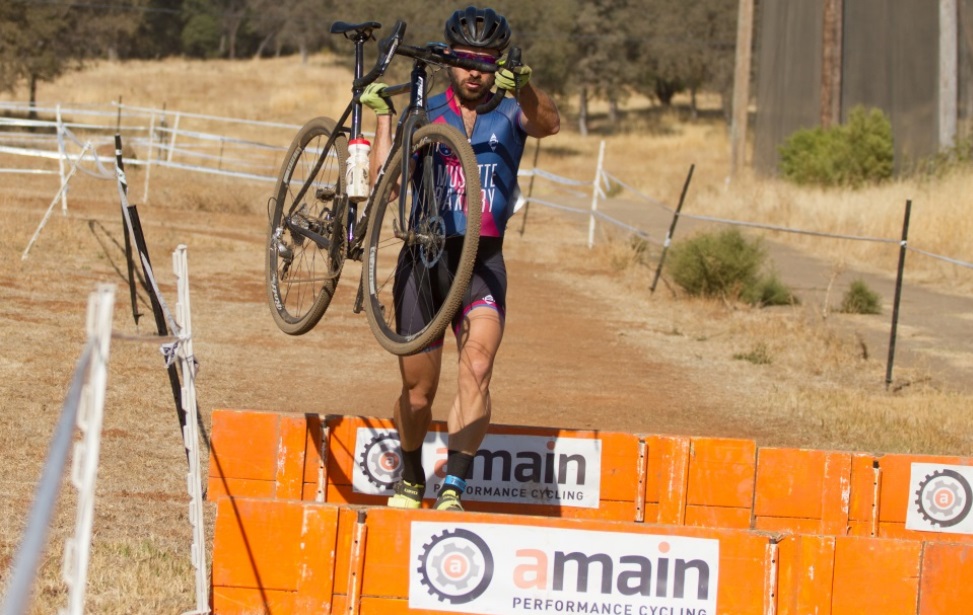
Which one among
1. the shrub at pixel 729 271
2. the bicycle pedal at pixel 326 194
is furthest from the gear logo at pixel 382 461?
the shrub at pixel 729 271

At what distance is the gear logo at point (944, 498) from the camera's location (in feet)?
19.7

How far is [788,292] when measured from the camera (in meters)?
15.0

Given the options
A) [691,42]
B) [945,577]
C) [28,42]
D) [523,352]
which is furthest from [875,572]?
[691,42]

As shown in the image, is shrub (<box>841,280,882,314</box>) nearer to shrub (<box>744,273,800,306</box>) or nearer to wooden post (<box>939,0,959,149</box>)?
→ shrub (<box>744,273,800,306</box>)

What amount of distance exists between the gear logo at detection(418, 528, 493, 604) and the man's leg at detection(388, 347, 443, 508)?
76cm

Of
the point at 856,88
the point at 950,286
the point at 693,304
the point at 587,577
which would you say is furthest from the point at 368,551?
the point at 856,88

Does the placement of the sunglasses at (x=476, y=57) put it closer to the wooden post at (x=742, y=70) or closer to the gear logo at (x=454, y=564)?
the gear logo at (x=454, y=564)

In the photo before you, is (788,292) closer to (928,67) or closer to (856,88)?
(928,67)

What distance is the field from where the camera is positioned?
6520mm

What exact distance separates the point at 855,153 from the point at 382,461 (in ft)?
64.2

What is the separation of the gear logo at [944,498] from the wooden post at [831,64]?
20503mm

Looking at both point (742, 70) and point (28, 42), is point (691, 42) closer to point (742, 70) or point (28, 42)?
point (742, 70)

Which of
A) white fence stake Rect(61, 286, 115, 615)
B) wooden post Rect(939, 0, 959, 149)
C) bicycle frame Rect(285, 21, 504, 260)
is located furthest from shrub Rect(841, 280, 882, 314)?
white fence stake Rect(61, 286, 115, 615)

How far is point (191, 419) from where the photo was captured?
14.4ft
